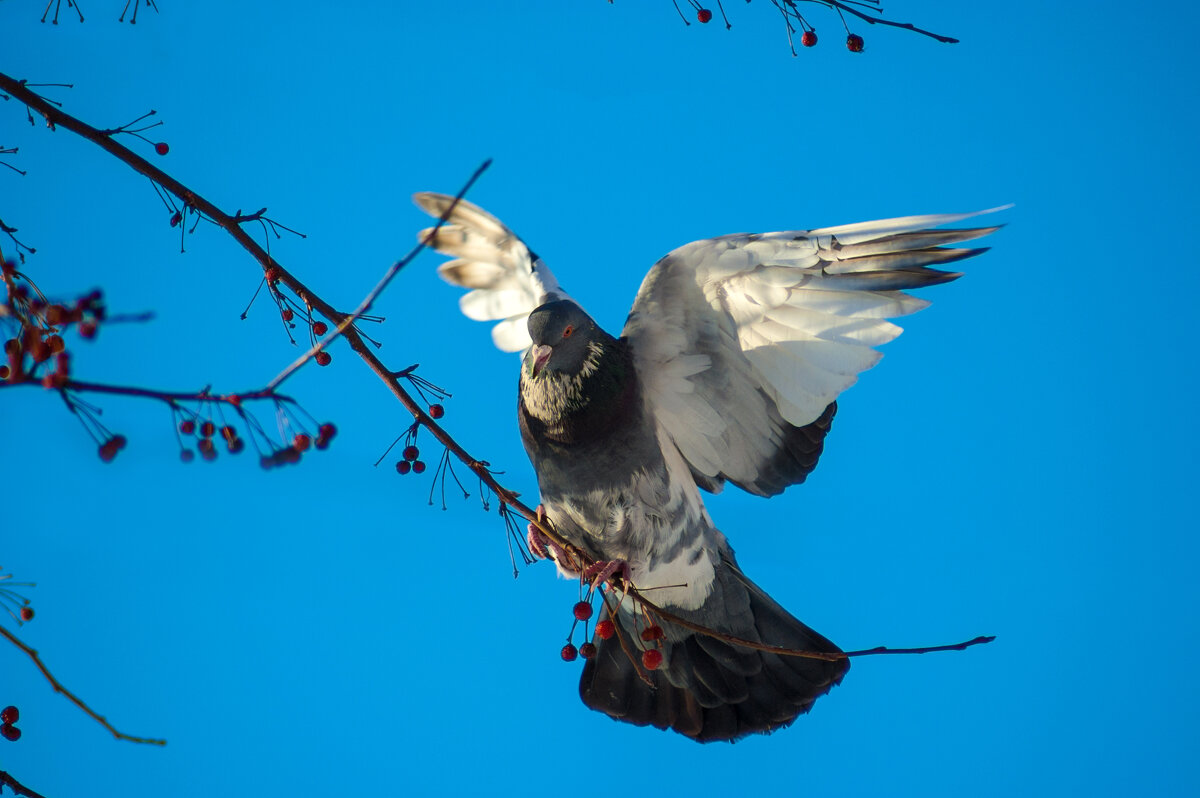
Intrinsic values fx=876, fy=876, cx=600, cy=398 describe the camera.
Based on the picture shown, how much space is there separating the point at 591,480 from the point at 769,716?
43.6 inches

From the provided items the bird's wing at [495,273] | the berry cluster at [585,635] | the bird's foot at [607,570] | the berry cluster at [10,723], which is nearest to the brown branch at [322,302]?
the berry cluster at [585,635]

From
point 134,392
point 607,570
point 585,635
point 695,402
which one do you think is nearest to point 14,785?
point 134,392

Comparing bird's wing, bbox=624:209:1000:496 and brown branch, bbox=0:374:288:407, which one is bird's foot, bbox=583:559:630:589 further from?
brown branch, bbox=0:374:288:407

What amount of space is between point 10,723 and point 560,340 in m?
1.80

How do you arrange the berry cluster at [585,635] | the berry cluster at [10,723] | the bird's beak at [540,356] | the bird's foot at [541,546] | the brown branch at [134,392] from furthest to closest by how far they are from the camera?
1. the bird's foot at [541,546]
2. the bird's beak at [540,356]
3. the berry cluster at [585,635]
4. the berry cluster at [10,723]
5. the brown branch at [134,392]

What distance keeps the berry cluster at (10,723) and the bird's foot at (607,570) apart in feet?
5.08

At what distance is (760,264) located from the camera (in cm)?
269

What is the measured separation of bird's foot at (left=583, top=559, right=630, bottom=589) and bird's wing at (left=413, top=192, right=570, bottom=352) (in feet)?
3.04

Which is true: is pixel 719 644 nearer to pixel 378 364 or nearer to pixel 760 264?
pixel 760 264

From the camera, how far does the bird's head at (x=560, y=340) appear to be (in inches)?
115

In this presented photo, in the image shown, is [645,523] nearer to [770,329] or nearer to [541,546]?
[541,546]

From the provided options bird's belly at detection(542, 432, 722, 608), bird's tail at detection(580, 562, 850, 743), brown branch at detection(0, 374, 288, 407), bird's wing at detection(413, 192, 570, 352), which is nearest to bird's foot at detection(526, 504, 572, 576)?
bird's belly at detection(542, 432, 722, 608)

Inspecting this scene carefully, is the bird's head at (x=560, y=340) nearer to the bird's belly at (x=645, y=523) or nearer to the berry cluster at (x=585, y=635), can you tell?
the bird's belly at (x=645, y=523)

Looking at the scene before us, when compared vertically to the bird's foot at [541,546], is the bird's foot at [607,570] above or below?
below
